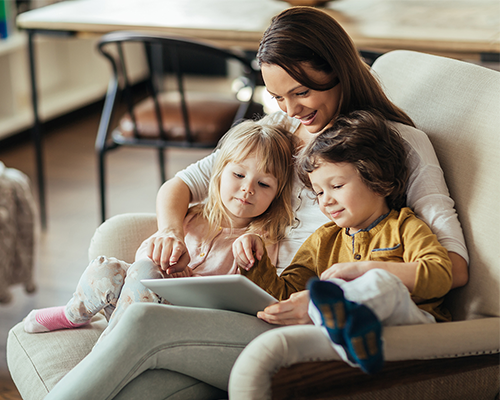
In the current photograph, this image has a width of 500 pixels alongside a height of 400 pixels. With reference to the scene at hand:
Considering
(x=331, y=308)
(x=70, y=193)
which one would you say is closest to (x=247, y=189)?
(x=331, y=308)

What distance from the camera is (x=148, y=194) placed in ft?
10.4

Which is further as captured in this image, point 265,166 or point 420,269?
point 265,166

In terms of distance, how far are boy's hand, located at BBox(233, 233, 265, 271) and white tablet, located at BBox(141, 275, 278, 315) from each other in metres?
0.12

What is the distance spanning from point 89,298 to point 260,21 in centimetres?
157

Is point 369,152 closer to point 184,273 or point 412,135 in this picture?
point 412,135

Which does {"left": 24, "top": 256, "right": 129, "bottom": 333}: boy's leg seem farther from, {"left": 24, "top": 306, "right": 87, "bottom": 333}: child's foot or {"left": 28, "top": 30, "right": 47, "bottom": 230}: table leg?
{"left": 28, "top": 30, "right": 47, "bottom": 230}: table leg

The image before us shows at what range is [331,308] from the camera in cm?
85

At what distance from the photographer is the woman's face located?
3.85ft

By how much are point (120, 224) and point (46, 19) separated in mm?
1515

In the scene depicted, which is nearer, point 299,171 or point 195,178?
point 299,171

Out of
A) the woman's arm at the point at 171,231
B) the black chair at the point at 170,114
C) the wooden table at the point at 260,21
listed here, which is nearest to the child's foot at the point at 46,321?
the woman's arm at the point at 171,231

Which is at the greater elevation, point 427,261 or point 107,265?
point 427,261

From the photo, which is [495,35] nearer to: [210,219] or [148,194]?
[210,219]

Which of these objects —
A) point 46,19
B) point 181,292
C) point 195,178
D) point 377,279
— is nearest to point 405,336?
point 377,279
